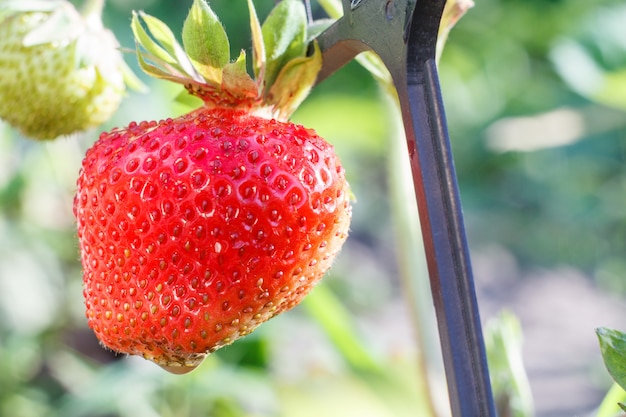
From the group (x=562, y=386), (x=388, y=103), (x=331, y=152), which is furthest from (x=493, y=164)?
(x=331, y=152)

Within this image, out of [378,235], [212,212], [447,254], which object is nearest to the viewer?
[447,254]

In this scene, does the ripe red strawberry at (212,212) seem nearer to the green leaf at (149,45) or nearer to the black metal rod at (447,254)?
the green leaf at (149,45)

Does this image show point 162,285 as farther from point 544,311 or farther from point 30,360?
point 544,311

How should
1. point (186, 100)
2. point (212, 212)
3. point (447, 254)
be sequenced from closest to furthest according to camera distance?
point (447, 254) < point (212, 212) < point (186, 100)

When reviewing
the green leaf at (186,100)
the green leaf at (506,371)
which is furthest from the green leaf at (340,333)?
the green leaf at (186,100)

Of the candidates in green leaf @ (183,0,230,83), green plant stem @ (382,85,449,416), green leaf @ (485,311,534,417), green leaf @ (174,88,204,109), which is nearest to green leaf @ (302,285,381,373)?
green plant stem @ (382,85,449,416)

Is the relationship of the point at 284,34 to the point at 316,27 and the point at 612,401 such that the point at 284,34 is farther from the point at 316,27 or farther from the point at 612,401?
the point at 612,401

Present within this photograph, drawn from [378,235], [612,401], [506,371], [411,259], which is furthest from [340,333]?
[378,235]
